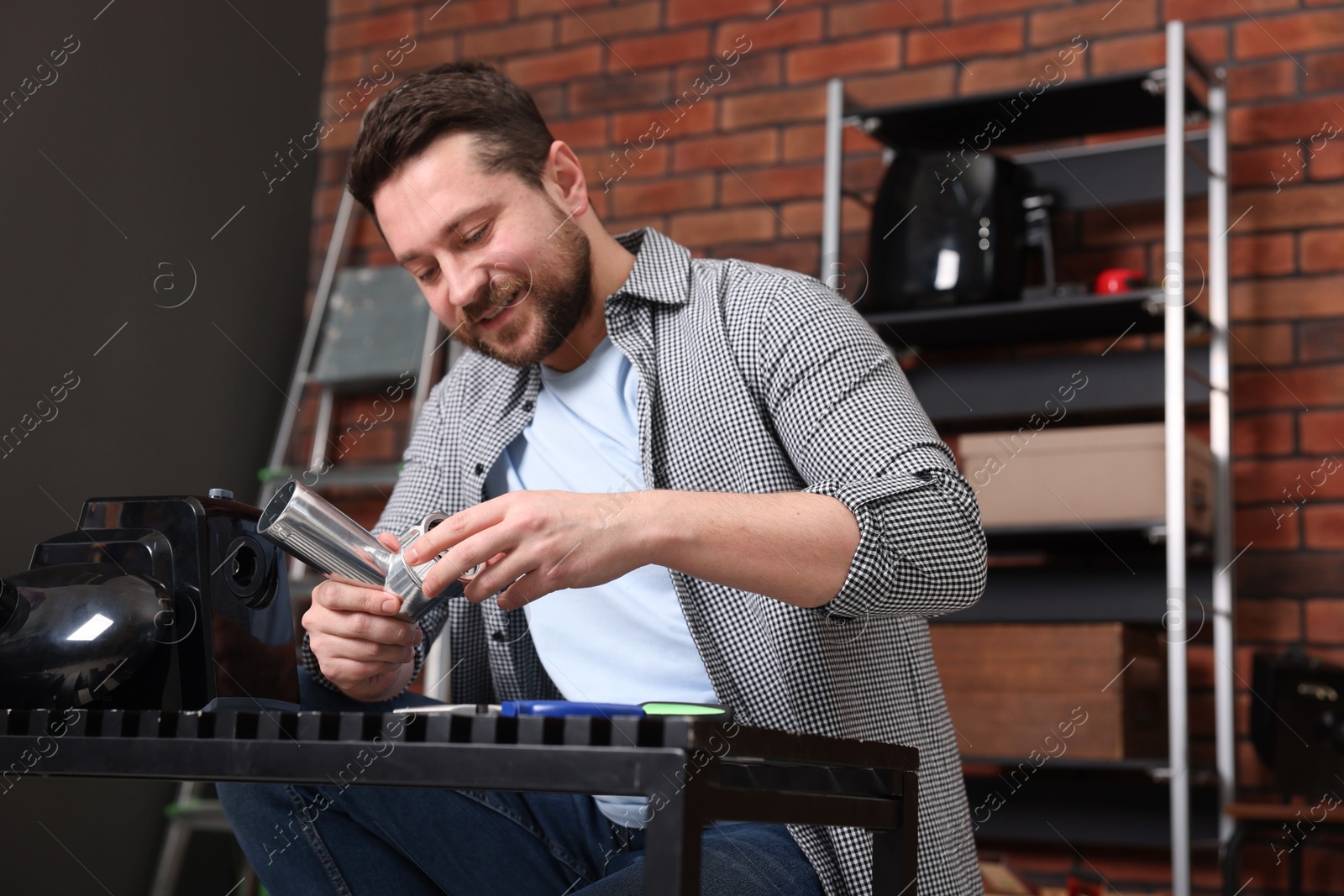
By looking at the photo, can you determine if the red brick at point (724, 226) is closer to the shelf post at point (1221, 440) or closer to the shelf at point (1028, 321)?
the shelf at point (1028, 321)

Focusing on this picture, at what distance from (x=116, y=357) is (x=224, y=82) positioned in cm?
67

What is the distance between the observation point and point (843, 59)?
2.59 metres

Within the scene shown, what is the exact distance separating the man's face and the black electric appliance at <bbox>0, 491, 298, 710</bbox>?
413 millimetres

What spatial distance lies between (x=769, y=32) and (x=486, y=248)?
159 cm

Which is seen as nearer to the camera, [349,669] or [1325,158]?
[349,669]

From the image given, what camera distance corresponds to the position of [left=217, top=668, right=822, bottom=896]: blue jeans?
3.42 ft

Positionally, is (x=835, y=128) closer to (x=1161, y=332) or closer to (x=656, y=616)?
(x=1161, y=332)

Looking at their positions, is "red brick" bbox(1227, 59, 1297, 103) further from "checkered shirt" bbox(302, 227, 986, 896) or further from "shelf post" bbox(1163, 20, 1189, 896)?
"checkered shirt" bbox(302, 227, 986, 896)

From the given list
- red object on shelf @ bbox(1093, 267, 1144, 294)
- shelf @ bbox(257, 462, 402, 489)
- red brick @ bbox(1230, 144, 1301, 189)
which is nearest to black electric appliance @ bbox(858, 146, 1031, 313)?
red object on shelf @ bbox(1093, 267, 1144, 294)

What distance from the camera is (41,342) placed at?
7.06 feet

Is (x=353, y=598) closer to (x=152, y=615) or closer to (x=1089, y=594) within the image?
(x=152, y=615)

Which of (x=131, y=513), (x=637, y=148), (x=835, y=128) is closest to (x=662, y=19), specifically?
(x=637, y=148)

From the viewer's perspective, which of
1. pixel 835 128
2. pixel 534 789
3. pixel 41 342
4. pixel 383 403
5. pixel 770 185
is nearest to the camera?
pixel 534 789

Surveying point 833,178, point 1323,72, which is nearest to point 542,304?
point 833,178
